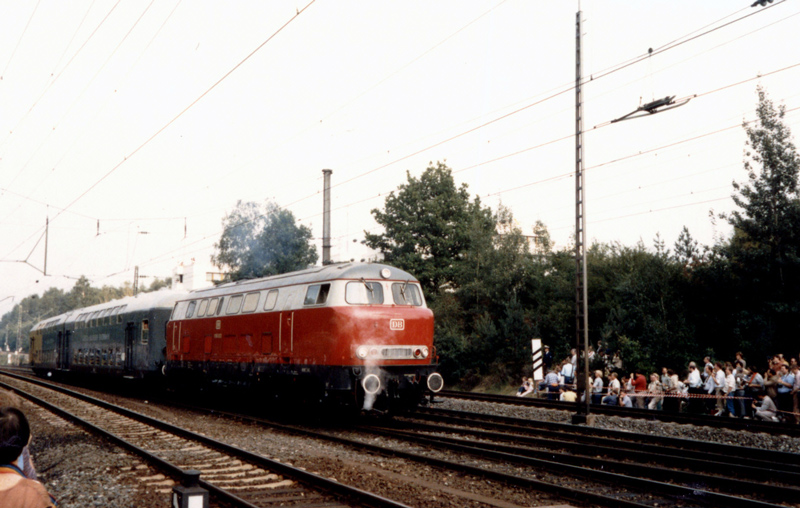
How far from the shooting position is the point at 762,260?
25.0 metres

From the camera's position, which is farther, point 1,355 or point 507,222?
point 1,355

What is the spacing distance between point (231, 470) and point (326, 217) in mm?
18722

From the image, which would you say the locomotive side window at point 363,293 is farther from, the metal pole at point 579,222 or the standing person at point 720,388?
the standing person at point 720,388

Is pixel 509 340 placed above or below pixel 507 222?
below

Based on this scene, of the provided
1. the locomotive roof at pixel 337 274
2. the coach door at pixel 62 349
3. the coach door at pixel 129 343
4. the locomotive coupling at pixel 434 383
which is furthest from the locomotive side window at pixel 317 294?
the coach door at pixel 62 349

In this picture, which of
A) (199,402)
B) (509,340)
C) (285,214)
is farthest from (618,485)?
(285,214)

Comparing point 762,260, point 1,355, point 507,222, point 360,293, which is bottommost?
point 1,355

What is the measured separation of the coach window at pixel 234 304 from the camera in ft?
64.4

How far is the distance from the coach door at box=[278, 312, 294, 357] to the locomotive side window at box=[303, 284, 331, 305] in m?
0.75

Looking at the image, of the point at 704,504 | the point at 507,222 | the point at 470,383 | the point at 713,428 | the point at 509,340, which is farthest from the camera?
the point at 507,222

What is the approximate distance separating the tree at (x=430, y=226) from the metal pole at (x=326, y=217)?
1606 centimetres

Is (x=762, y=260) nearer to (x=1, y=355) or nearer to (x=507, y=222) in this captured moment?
(x=507, y=222)

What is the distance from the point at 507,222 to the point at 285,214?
2413 cm

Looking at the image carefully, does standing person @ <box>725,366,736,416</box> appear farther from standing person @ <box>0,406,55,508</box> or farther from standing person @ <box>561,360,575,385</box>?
standing person @ <box>0,406,55,508</box>
